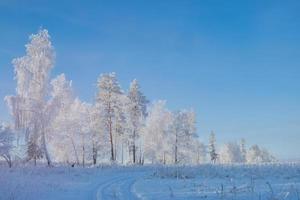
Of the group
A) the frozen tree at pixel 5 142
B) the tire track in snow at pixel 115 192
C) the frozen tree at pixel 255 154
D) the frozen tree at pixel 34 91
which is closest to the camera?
the tire track in snow at pixel 115 192

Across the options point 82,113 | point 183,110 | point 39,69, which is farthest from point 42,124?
point 183,110

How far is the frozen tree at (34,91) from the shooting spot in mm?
41344

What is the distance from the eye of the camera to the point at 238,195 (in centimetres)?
1354

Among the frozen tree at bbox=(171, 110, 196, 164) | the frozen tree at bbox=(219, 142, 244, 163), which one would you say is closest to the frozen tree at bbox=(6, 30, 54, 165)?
the frozen tree at bbox=(171, 110, 196, 164)

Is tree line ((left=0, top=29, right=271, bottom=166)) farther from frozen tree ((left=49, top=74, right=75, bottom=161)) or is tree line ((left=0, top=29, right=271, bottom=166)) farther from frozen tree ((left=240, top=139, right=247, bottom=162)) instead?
frozen tree ((left=240, top=139, right=247, bottom=162))

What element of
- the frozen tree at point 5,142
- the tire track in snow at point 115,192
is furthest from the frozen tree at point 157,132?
the tire track in snow at point 115,192

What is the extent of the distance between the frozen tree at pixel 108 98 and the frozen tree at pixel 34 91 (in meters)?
15.7

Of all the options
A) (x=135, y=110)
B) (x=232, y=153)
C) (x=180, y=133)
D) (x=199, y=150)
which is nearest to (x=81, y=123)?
(x=135, y=110)

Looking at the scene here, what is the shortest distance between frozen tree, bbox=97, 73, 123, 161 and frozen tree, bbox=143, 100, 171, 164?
13840 mm

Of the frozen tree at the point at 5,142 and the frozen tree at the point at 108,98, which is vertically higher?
the frozen tree at the point at 108,98

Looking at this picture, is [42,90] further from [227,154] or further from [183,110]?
[227,154]

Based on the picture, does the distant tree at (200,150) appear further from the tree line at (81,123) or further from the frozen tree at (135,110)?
the frozen tree at (135,110)

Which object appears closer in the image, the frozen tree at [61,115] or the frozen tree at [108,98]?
the frozen tree at [61,115]

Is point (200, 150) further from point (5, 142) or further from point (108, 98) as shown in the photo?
point (5, 142)
